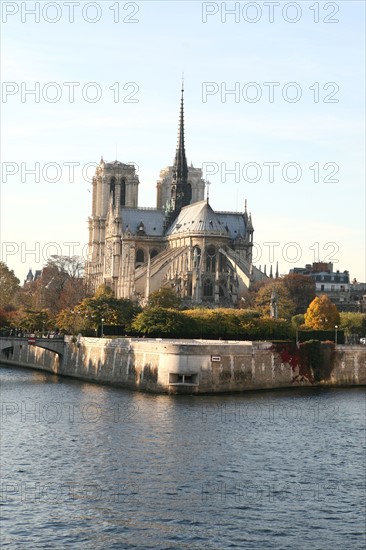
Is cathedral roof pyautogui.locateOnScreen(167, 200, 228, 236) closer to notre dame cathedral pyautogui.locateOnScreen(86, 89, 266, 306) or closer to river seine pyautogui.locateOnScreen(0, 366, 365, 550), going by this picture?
notre dame cathedral pyautogui.locateOnScreen(86, 89, 266, 306)

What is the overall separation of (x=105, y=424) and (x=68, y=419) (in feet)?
9.31

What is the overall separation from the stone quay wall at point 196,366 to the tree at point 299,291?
44256 millimetres

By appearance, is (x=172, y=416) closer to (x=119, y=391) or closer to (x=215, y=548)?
(x=119, y=391)

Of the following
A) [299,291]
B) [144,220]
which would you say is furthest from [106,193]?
[299,291]

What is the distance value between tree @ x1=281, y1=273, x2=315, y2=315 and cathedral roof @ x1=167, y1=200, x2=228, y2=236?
15438 millimetres

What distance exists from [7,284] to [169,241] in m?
24.0

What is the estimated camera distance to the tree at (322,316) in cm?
10388

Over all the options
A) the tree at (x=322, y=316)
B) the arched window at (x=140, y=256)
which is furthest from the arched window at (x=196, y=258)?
the tree at (x=322, y=316)

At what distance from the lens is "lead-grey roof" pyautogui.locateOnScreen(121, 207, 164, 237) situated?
160 m

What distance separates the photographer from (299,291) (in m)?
130

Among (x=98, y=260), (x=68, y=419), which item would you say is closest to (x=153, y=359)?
(x=68, y=419)

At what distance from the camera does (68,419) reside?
5841 centimetres

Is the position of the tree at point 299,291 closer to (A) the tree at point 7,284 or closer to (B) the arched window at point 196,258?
(B) the arched window at point 196,258

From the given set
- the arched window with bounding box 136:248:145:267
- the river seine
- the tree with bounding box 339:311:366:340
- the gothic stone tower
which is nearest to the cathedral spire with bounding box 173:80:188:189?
the arched window with bounding box 136:248:145:267
